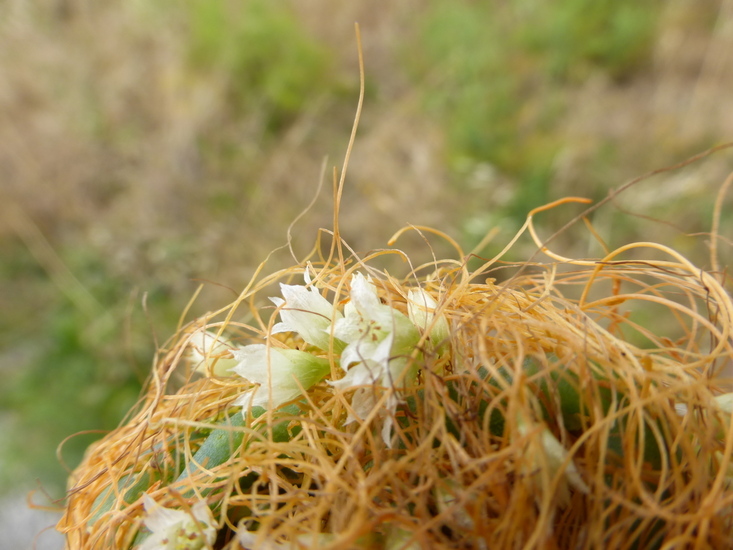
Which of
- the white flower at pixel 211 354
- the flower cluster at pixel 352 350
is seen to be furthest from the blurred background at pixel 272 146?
the flower cluster at pixel 352 350

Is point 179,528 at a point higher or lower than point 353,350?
lower

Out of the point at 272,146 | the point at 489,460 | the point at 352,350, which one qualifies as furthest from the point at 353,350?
the point at 272,146

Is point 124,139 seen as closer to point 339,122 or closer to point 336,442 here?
point 339,122

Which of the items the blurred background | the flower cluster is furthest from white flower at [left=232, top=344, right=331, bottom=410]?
the blurred background

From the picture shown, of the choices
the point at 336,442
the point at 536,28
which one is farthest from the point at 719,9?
the point at 336,442

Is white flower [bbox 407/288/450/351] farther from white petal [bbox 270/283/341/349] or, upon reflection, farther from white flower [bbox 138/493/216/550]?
white flower [bbox 138/493/216/550]

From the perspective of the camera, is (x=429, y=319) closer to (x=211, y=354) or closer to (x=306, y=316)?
(x=306, y=316)

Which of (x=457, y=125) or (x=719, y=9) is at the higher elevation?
(x=719, y=9)
